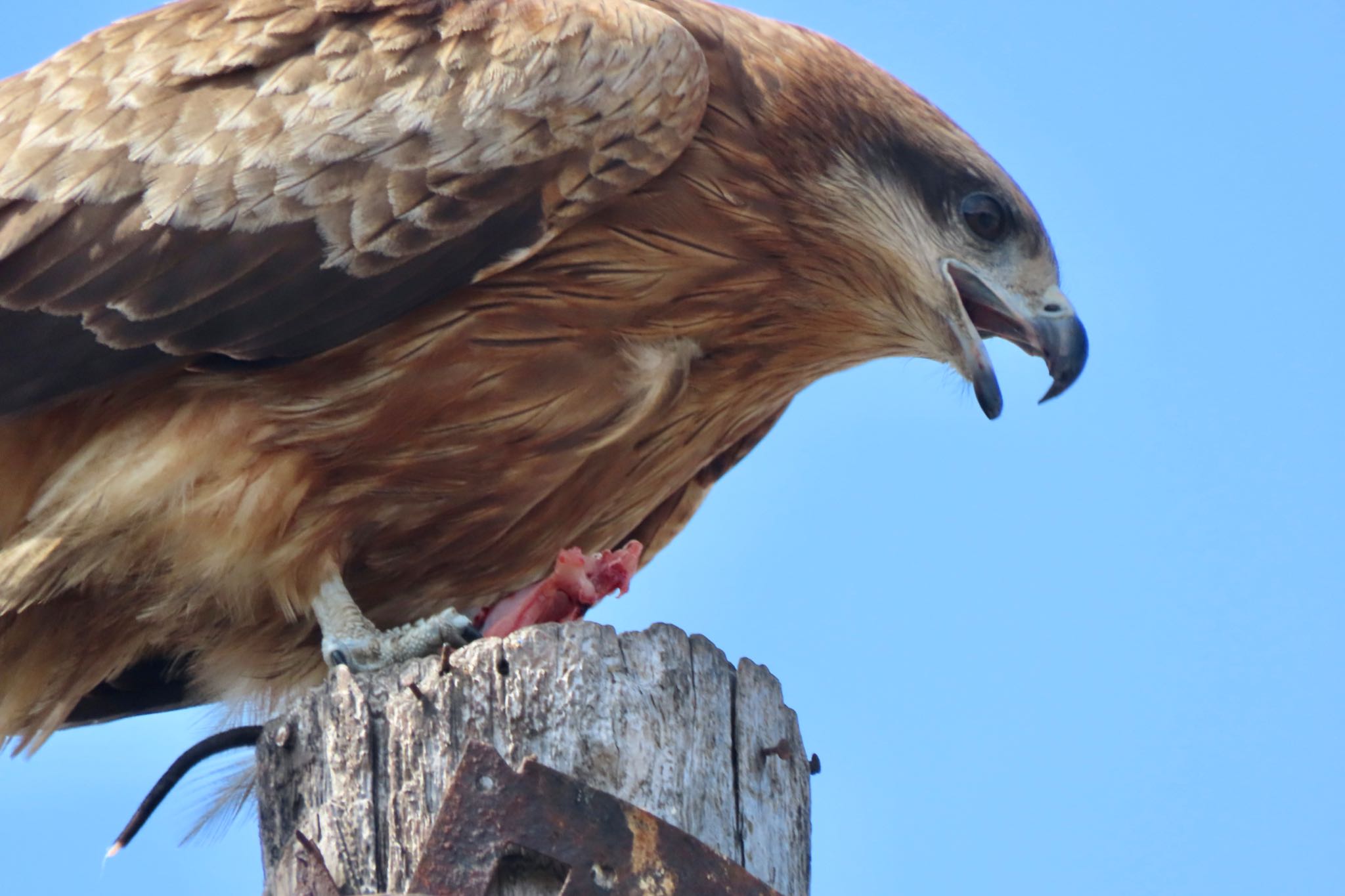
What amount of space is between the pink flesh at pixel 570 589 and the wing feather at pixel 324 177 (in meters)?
0.79

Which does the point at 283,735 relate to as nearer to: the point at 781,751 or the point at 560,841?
the point at 560,841

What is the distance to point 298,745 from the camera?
3051mm

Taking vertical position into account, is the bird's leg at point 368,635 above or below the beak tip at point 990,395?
below

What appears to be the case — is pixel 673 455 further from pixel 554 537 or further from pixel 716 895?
pixel 716 895

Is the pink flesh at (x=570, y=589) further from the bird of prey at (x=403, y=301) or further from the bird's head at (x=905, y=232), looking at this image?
the bird's head at (x=905, y=232)

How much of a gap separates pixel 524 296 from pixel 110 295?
102 centimetres

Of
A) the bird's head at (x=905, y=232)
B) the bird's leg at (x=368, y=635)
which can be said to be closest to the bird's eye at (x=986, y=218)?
the bird's head at (x=905, y=232)

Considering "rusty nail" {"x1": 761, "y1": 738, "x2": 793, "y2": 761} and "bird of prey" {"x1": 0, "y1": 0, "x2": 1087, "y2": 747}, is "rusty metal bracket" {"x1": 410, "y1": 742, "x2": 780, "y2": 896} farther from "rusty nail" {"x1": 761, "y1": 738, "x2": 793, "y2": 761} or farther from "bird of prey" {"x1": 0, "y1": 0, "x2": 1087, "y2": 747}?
"bird of prey" {"x1": 0, "y1": 0, "x2": 1087, "y2": 747}

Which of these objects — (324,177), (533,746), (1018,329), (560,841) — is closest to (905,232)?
(1018,329)

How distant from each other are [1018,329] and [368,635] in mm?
1996

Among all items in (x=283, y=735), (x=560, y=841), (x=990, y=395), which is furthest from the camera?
(x=990, y=395)

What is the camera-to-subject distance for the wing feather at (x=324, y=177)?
4.16 metres

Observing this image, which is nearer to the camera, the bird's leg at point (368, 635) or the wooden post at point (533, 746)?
the wooden post at point (533, 746)

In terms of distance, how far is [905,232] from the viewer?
15.7ft
